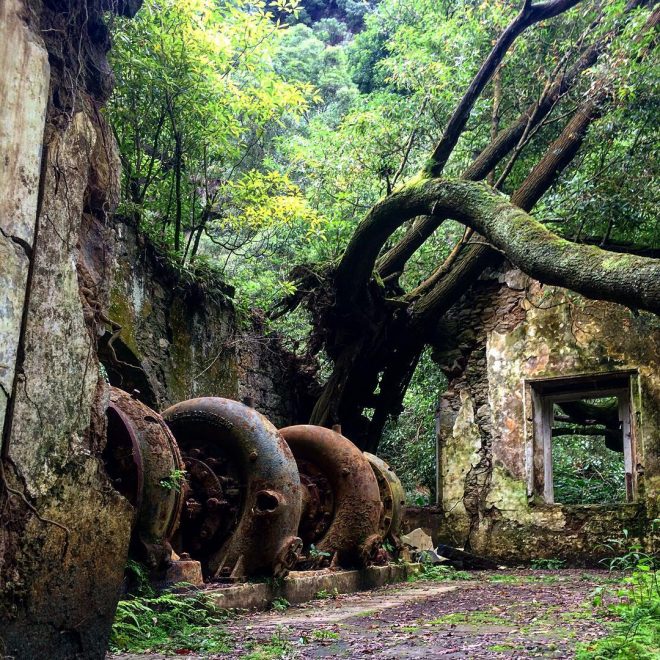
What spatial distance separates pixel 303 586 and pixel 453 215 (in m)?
3.68

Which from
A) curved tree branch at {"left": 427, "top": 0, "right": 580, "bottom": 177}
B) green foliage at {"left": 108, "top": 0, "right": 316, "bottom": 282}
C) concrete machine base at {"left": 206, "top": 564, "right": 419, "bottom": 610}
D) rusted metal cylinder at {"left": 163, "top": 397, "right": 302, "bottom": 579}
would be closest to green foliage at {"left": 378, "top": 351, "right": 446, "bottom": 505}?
green foliage at {"left": 108, "top": 0, "right": 316, "bottom": 282}

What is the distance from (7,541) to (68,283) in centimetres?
98

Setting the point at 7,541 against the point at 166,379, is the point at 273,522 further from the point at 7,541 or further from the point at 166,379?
the point at 7,541

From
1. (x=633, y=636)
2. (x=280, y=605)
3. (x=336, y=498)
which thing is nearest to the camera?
(x=633, y=636)

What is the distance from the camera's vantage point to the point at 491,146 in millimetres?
9602

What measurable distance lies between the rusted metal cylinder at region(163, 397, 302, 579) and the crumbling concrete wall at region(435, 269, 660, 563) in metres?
Result: 4.71

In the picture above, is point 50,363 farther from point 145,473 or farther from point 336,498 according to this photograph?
point 336,498

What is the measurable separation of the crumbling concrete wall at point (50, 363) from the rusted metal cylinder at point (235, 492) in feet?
6.99

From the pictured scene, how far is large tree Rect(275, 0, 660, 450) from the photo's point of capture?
6.98 meters

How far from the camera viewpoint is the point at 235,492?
5293 millimetres

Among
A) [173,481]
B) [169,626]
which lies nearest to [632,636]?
[169,626]

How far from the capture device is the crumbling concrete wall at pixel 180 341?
6426 millimetres

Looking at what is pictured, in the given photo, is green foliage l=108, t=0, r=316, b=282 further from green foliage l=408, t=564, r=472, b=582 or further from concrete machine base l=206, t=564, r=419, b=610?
green foliage l=408, t=564, r=472, b=582

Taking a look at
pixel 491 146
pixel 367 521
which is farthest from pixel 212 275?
pixel 491 146
